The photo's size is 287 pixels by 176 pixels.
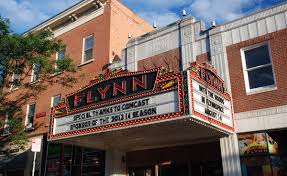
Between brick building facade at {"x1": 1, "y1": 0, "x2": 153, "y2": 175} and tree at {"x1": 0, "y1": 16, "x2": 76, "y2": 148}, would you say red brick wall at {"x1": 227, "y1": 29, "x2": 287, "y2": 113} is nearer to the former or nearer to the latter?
brick building facade at {"x1": 1, "y1": 0, "x2": 153, "y2": 175}

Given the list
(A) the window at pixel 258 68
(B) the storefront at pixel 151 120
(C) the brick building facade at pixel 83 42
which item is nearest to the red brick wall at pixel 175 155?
(B) the storefront at pixel 151 120

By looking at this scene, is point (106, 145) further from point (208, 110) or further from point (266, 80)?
point (266, 80)

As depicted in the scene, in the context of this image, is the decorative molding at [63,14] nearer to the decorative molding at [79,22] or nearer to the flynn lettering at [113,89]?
the decorative molding at [79,22]

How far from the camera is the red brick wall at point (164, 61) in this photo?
15.6 m

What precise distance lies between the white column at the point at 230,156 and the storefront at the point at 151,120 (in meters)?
0.30

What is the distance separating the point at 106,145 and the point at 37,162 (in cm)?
706

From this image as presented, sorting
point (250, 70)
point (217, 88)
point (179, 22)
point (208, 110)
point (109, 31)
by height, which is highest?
point (109, 31)

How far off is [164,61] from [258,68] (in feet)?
14.8

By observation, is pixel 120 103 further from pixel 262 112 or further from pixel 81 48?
pixel 81 48

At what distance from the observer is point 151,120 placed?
11594mm

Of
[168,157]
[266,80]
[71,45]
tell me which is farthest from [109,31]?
[266,80]

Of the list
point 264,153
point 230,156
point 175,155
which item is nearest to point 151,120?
point 230,156

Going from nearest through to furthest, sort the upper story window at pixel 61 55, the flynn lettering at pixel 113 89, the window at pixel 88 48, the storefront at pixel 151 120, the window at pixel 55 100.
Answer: the storefront at pixel 151 120, the flynn lettering at pixel 113 89, the window at pixel 88 48, the window at pixel 55 100, the upper story window at pixel 61 55

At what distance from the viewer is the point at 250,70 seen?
1340 centimetres
